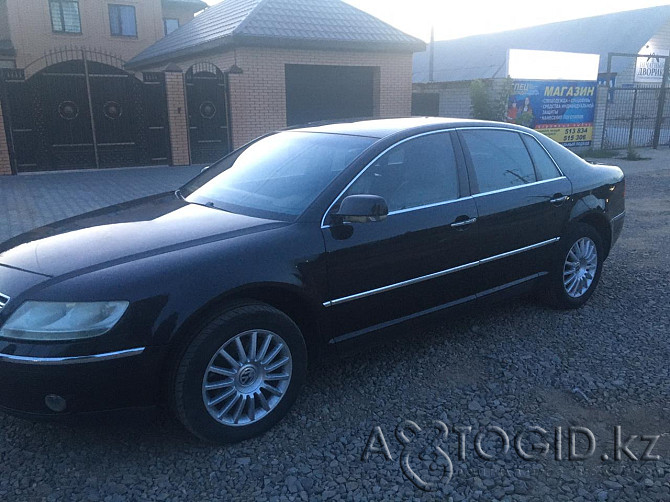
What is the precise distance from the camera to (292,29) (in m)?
15.3

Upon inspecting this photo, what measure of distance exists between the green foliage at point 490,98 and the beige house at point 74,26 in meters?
18.6

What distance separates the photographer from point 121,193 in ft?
35.2

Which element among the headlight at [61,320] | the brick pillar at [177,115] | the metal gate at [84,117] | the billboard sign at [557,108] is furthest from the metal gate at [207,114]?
the headlight at [61,320]

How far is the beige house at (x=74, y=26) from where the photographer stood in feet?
85.4

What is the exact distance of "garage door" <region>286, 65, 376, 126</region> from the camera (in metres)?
16.1

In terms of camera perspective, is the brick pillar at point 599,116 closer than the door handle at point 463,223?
No

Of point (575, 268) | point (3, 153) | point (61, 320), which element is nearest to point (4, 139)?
point (3, 153)

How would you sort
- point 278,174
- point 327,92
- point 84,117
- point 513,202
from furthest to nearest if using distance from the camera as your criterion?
point 327,92 → point 84,117 → point 513,202 → point 278,174

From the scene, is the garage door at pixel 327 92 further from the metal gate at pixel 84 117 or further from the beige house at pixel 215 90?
the metal gate at pixel 84 117

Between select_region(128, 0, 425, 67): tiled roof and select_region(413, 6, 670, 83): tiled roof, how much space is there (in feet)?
55.6

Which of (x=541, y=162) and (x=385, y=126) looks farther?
(x=541, y=162)

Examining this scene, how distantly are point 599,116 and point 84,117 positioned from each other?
1511 centimetres

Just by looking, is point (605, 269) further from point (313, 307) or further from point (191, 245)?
point (191, 245)

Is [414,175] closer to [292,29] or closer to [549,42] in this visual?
[292,29]
